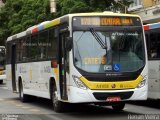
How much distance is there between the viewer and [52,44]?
16797 mm

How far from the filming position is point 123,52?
590 inches

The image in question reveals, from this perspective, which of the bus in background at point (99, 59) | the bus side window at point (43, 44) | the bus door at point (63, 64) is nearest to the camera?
the bus in background at point (99, 59)

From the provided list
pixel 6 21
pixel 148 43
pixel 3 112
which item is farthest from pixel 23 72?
pixel 6 21

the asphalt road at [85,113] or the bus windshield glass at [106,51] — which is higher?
the bus windshield glass at [106,51]

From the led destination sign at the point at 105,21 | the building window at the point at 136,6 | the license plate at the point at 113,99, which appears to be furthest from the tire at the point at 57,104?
the building window at the point at 136,6

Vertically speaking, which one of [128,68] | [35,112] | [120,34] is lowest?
[35,112]

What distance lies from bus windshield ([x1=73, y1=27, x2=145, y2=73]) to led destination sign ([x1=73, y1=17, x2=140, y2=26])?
0.21 m

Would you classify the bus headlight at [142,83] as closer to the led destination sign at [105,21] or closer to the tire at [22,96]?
the led destination sign at [105,21]

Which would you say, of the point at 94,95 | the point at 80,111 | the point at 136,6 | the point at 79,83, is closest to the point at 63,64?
the point at 79,83

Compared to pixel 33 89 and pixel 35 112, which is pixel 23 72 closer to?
pixel 33 89

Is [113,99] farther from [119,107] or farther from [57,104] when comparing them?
[57,104]

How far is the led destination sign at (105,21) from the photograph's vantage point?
15008mm

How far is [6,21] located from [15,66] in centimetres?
2741

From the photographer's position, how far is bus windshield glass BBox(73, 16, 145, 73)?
14672mm
